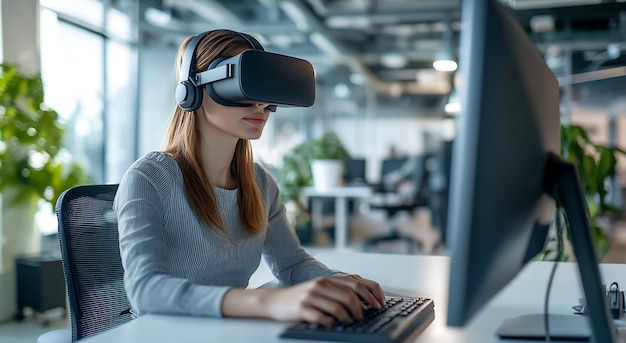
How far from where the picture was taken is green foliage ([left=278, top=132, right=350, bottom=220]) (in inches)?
243

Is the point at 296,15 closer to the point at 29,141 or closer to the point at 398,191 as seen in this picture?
the point at 398,191

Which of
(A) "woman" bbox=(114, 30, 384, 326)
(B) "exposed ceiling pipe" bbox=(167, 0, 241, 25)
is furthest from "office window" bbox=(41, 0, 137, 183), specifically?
(A) "woman" bbox=(114, 30, 384, 326)

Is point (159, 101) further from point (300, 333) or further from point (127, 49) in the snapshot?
point (300, 333)

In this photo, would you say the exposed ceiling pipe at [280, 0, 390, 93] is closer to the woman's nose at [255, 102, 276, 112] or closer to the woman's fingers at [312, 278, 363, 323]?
the woman's nose at [255, 102, 276, 112]

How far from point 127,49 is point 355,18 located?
8.89ft

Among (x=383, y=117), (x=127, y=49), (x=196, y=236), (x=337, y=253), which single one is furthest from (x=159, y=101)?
(x=383, y=117)

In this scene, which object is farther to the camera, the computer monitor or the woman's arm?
the woman's arm

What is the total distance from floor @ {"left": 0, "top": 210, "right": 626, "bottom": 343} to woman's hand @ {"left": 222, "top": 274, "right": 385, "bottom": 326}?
132 cm

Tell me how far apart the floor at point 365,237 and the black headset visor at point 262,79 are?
1.31m

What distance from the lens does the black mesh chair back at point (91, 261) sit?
1291mm

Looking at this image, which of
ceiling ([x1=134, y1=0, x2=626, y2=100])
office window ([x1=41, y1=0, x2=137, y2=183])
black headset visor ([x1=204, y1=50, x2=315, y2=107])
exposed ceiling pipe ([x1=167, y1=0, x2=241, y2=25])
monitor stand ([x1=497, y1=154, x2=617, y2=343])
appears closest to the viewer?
monitor stand ([x1=497, y1=154, x2=617, y2=343])

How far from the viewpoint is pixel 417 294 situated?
127 centimetres

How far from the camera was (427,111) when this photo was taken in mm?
16156

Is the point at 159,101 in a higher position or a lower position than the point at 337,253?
higher
